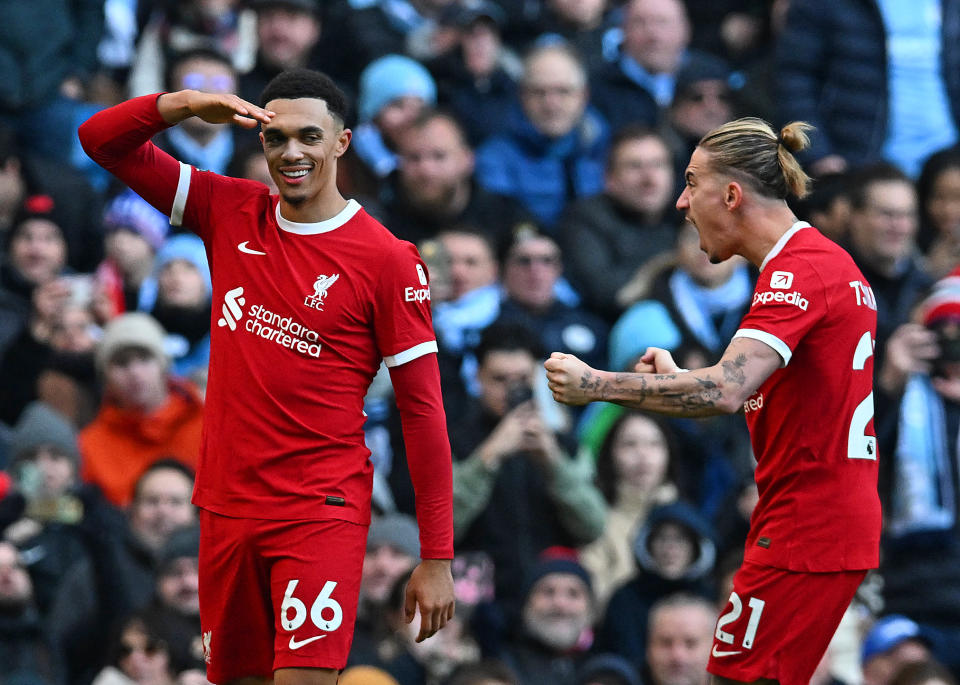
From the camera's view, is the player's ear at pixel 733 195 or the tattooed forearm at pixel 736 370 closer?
the tattooed forearm at pixel 736 370

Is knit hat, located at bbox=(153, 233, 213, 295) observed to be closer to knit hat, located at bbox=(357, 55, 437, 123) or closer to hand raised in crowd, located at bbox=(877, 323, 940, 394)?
knit hat, located at bbox=(357, 55, 437, 123)

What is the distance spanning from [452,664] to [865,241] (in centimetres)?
387

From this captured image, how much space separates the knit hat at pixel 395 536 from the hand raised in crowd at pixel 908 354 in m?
2.90

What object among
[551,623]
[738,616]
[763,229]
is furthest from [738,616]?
[551,623]

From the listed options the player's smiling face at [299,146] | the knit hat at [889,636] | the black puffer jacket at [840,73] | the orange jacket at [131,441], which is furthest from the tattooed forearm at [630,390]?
the black puffer jacket at [840,73]

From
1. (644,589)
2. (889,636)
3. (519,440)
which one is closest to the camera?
(889,636)

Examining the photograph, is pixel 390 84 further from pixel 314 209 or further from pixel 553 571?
pixel 314 209

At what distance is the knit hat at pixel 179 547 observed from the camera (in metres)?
8.48

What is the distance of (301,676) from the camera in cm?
583

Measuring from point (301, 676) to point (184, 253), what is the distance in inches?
188

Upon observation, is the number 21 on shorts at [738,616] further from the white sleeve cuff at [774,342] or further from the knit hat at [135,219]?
the knit hat at [135,219]

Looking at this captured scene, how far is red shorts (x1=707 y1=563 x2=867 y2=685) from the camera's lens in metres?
5.91

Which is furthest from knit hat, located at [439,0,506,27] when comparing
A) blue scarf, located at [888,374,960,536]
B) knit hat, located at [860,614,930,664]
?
knit hat, located at [860,614,930,664]

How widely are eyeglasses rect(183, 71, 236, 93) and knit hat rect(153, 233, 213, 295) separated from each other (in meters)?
1.12
